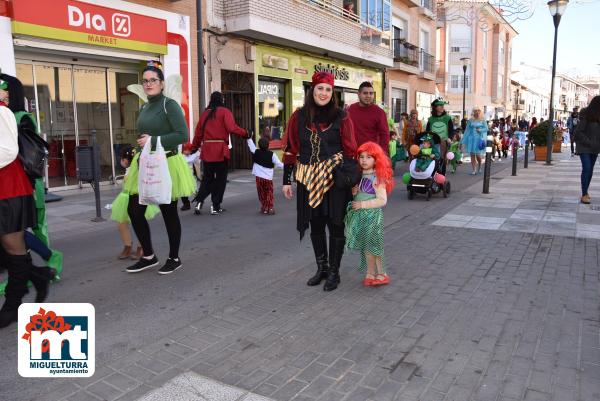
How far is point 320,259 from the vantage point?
4500mm

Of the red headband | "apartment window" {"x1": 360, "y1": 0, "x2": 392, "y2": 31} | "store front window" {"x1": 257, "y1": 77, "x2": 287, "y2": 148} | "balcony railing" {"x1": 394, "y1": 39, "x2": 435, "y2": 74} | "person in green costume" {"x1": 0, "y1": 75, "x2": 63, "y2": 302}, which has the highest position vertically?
"apartment window" {"x1": 360, "y1": 0, "x2": 392, "y2": 31}

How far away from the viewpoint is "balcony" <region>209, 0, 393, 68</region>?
46.0 feet

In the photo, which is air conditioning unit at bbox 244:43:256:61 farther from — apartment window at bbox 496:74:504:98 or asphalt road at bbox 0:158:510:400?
apartment window at bbox 496:74:504:98

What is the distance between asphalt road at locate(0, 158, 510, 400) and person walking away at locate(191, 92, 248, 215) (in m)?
0.44

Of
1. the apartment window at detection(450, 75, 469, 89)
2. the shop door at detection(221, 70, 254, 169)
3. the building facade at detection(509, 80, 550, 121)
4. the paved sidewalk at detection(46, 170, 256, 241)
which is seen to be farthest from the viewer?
the building facade at detection(509, 80, 550, 121)

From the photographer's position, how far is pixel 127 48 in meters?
11.3

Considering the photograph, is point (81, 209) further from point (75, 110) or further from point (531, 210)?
point (531, 210)

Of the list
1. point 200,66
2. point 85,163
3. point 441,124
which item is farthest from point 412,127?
point 85,163

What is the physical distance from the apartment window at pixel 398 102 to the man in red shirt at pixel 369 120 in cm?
2035

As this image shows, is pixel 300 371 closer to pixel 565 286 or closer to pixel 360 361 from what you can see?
pixel 360 361

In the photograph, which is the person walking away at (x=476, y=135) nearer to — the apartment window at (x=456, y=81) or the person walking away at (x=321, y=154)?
the person walking away at (x=321, y=154)

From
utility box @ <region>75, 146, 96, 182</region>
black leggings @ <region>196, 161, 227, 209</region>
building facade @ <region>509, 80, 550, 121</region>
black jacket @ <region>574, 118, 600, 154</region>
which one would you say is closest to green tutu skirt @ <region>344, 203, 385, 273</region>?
black leggings @ <region>196, 161, 227, 209</region>

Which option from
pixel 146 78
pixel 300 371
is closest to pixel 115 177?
pixel 146 78
